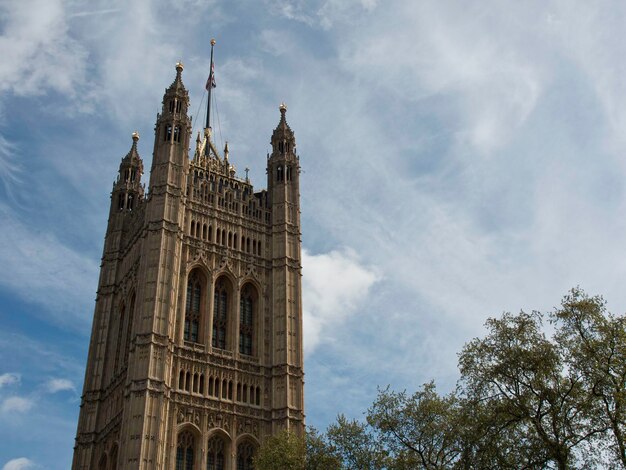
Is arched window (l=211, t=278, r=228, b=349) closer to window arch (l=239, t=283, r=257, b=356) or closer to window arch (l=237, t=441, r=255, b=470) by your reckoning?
window arch (l=239, t=283, r=257, b=356)

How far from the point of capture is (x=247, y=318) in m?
58.6

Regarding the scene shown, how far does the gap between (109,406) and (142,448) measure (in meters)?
10.3

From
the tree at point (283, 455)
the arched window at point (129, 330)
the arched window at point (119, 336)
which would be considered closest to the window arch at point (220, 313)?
the arched window at point (129, 330)

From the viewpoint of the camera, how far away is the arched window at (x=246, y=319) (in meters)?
57.1

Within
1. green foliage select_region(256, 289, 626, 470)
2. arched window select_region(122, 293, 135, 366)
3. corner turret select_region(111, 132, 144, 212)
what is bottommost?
green foliage select_region(256, 289, 626, 470)

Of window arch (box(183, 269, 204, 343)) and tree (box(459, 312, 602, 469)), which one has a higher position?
window arch (box(183, 269, 204, 343))

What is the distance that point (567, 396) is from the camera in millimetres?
27578

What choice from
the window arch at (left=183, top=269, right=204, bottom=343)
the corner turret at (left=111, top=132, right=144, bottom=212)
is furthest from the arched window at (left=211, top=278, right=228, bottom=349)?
the corner turret at (left=111, top=132, right=144, bottom=212)

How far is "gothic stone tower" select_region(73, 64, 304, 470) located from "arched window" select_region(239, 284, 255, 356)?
0.09 metres

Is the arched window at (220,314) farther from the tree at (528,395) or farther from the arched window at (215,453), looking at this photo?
the tree at (528,395)

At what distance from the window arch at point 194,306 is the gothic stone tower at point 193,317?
0.29ft

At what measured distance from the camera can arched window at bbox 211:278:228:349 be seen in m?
56.2

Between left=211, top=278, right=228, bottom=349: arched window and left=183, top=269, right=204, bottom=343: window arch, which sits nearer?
left=183, top=269, right=204, bottom=343: window arch

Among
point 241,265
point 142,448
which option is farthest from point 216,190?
point 142,448
